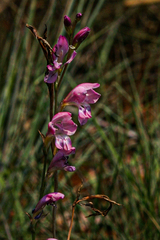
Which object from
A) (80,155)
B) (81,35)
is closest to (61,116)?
(81,35)

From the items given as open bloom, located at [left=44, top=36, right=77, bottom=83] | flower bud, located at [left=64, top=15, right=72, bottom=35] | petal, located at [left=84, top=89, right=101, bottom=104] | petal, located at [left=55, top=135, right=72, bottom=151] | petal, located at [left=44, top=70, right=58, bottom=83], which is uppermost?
flower bud, located at [left=64, top=15, right=72, bottom=35]

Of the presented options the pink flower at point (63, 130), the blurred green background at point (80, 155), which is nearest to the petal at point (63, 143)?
the pink flower at point (63, 130)

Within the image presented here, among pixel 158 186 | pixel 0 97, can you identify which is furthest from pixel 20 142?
pixel 158 186

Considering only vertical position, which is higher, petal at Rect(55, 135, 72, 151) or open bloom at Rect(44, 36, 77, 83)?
open bloom at Rect(44, 36, 77, 83)

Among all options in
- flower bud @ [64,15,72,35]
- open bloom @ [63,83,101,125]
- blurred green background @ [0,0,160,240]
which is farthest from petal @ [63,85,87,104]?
blurred green background @ [0,0,160,240]

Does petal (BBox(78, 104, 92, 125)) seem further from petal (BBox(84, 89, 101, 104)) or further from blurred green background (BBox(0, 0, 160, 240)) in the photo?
blurred green background (BBox(0, 0, 160, 240))

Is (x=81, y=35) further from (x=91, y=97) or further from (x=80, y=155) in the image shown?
(x=80, y=155)

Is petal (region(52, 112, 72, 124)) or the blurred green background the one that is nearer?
petal (region(52, 112, 72, 124))

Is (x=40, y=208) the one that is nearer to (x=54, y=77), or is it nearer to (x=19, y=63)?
(x=54, y=77)
